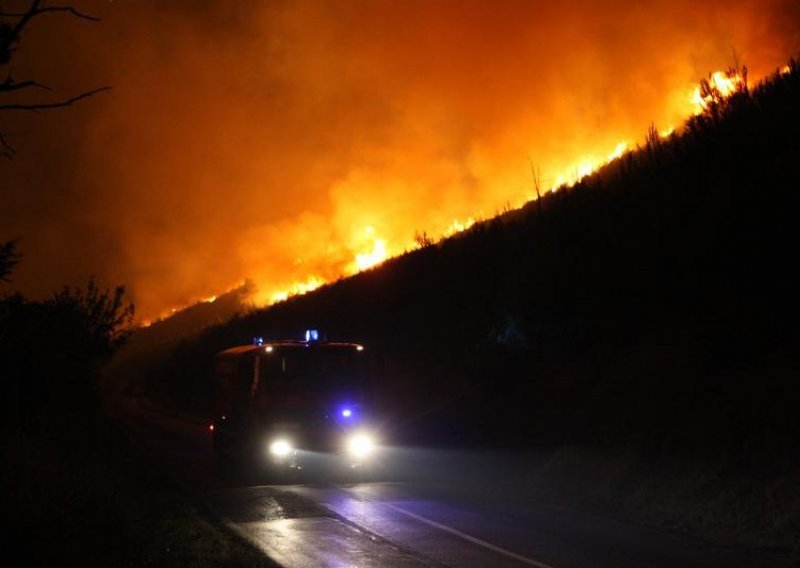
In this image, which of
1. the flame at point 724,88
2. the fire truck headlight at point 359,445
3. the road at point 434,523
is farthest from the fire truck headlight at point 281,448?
the flame at point 724,88

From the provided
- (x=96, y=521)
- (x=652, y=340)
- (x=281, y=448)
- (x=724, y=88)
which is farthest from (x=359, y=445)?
(x=724, y=88)

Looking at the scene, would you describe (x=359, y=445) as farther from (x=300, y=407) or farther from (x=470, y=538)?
(x=470, y=538)

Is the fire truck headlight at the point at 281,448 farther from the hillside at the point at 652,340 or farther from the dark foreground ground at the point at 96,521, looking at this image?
the hillside at the point at 652,340

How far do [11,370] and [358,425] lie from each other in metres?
6.33

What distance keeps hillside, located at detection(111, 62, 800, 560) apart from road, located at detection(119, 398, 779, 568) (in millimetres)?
932

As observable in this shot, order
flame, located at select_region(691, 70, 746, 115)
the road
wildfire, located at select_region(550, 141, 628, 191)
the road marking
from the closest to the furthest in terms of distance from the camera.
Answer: the road marking
the road
flame, located at select_region(691, 70, 746, 115)
wildfire, located at select_region(550, 141, 628, 191)

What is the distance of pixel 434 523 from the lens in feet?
33.9

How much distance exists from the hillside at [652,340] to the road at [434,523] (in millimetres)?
932

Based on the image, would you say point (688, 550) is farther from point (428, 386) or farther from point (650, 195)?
point (428, 386)

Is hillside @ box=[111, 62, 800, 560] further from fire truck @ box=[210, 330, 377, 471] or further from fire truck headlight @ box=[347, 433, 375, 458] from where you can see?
fire truck headlight @ box=[347, 433, 375, 458]

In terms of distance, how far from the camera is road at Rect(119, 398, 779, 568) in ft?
27.3

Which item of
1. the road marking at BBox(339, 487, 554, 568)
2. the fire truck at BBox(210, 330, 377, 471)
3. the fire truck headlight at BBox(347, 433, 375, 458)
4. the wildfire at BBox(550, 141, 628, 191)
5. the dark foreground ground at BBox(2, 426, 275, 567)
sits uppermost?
the wildfire at BBox(550, 141, 628, 191)

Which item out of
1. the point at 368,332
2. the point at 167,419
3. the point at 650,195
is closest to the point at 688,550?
the point at 650,195

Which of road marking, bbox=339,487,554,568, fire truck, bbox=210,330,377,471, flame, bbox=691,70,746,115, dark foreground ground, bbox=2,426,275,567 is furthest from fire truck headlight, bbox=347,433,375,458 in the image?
flame, bbox=691,70,746,115
